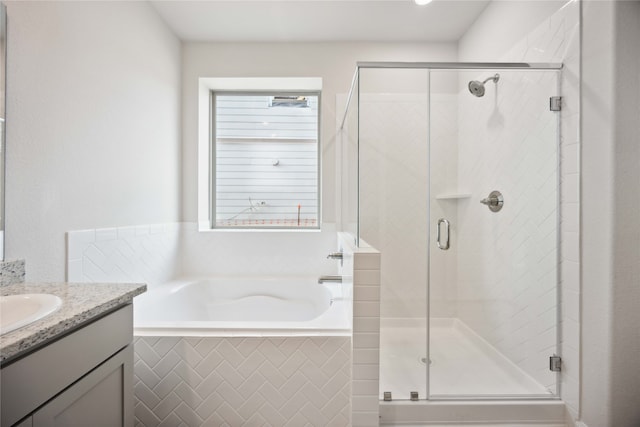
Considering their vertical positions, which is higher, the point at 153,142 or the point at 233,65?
the point at 233,65

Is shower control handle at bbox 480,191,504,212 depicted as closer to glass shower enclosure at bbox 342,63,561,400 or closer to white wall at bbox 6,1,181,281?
glass shower enclosure at bbox 342,63,561,400

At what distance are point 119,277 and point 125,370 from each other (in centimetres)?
99

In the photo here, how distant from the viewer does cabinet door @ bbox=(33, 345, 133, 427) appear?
78cm

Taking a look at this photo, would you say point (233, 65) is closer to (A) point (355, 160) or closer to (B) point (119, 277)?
(A) point (355, 160)

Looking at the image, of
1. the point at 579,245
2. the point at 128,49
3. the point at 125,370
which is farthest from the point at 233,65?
the point at 579,245

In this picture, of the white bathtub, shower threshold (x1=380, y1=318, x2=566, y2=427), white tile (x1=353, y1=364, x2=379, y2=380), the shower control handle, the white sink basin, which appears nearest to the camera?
the white sink basin

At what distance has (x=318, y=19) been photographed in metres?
2.37

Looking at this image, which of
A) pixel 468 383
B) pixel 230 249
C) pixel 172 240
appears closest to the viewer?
pixel 468 383

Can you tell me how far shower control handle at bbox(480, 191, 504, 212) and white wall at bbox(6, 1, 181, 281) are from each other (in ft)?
7.28

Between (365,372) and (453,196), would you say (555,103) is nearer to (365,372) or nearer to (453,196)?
(453,196)

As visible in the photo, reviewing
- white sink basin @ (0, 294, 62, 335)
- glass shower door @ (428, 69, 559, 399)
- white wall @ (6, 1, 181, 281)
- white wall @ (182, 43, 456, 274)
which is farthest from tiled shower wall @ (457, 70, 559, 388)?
white wall @ (6, 1, 181, 281)

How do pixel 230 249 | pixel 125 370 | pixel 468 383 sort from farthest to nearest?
1. pixel 230 249
2. pixel 468 383
3. pixel 125 370

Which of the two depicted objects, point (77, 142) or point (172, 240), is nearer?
point (77, 142)

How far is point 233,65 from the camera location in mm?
2705
